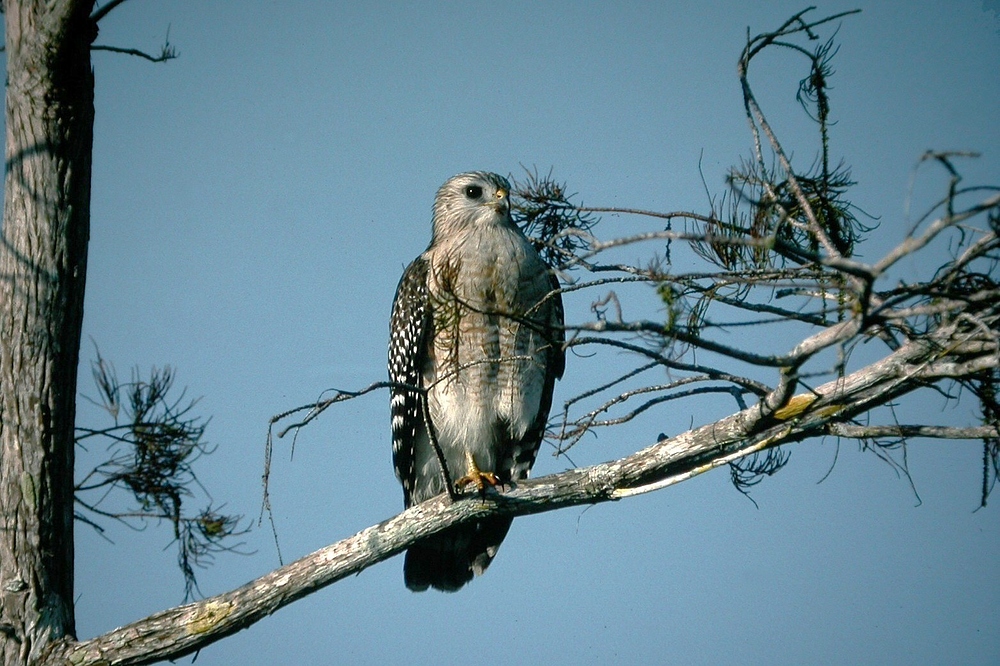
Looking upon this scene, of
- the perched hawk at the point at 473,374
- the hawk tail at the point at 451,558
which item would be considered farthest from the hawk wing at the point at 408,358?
the hawk tail at the point at 451,558

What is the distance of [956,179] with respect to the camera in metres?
1.89

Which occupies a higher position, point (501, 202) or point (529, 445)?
point (501, 202)

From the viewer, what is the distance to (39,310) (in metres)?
3.25

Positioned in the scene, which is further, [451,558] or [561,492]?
[451,558]

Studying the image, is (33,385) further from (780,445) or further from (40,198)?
(780,445)

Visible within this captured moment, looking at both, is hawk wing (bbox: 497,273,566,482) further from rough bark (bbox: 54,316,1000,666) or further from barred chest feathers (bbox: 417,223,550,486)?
rough bark (bbox: 54,316,1000,666)

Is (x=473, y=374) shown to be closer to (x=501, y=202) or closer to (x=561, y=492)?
(x=501, y=202)

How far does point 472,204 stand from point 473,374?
96cm

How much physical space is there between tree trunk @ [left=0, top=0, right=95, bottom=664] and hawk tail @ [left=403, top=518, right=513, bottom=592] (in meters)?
1.68

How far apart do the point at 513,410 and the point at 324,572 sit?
1517 mm

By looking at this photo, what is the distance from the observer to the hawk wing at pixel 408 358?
4.54 meters

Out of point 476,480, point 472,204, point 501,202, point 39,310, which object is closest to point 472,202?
point 472,204

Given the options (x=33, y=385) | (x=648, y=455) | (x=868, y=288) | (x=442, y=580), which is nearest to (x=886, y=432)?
(x=648, y=455)

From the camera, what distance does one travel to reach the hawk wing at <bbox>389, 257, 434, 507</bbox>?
14.9 feet
